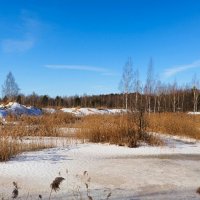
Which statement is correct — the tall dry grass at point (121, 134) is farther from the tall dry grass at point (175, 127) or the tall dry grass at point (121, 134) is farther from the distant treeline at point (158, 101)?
the tall dry grass at point (175, 127)

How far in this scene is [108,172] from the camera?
20.0 feet

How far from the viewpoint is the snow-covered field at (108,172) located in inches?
194

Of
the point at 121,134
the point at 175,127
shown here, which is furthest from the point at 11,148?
the point at 175,127

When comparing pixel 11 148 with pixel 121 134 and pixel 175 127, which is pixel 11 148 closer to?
pixel 121 134

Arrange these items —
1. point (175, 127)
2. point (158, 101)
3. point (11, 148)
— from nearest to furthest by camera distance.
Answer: point (11, 148) < point (175, 127) < point (158, 101)

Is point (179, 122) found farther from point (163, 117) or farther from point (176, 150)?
point (176, 150)

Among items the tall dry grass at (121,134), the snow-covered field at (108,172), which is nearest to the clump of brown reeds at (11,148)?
the snow-covered field at (108,172)

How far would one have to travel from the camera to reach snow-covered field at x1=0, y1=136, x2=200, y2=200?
16.2 feet

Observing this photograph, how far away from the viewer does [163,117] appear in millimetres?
13523

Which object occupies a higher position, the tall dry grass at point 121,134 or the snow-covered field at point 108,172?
the tall dry grass at point 121,134

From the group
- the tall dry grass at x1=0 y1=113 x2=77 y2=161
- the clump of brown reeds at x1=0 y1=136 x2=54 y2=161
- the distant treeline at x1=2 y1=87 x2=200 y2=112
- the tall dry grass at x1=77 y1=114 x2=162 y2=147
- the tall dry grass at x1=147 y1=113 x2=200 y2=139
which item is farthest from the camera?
the tall dry grass at x1=147 y1=113 x2=200 y2=139

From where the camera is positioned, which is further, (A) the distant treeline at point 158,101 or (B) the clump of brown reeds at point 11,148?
(A) the distant treeline at point 158,101

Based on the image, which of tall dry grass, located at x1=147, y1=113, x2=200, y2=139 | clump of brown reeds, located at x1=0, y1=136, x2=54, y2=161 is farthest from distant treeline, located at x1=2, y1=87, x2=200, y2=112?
clump of brown reeds, located at x1=0, y1=136, x2=54, y2=161

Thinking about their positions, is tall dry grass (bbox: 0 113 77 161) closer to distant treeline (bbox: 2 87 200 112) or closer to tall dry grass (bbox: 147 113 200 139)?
distant treeline (bbox: 2 87 200 112)
